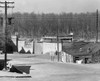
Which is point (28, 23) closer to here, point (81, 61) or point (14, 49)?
point (14, 49)

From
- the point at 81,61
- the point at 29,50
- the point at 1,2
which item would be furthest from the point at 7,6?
the point at 29,50

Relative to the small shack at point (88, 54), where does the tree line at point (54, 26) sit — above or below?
above

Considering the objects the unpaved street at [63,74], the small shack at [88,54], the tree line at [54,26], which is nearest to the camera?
the unpaved street at [63,74]

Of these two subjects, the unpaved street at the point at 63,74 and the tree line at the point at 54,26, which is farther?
the tree line at the point at 54,26

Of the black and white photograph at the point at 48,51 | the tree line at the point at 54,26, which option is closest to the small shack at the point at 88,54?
the black and white photograph at the point at 48,51

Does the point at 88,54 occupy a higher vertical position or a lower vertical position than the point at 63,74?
higher

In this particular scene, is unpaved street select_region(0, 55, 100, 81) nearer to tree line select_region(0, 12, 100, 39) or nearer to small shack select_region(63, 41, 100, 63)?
small shack select_region(63, 41, 100, 63)

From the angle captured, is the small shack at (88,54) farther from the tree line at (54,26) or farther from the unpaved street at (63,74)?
the tree line at (54,26)

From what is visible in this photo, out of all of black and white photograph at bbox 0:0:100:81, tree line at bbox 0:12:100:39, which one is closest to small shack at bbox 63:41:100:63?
black and white photograph at bbox 0:0:100:81

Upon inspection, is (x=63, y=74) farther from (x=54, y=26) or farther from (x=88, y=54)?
(x=54, y=26)

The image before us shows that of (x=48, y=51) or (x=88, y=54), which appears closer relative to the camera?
(x=88, y=54)

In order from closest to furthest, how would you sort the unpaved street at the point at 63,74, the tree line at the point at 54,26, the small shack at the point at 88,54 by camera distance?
the unpaved street at the point at 63,74 → the small shack at the point at 88,54 → the tree line at the point at 54,26

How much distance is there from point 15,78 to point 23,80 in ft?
4.11

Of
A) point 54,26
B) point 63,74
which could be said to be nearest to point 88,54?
point 63,74
